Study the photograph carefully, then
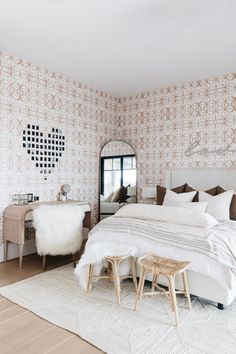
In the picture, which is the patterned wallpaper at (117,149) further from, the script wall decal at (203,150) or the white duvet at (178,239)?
the white duvet at (178,239)

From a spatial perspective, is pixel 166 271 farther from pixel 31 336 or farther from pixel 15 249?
pixel 15 249

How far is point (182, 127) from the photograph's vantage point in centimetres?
456

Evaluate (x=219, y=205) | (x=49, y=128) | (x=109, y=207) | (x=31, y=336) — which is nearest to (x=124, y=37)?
(x=49, y=128)

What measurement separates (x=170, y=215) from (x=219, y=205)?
81 centimetres

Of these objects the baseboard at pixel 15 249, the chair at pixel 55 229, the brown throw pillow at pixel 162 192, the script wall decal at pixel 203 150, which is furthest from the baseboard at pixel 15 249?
the script wall decal at pixel 203 150

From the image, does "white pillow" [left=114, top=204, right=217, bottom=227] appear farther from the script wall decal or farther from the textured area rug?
the script wall decal

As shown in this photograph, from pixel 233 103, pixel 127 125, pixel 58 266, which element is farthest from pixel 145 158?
pixel 58 266

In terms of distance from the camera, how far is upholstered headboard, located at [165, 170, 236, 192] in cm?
399

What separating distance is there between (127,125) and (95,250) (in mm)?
3291

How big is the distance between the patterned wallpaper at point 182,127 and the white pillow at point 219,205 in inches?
31.0

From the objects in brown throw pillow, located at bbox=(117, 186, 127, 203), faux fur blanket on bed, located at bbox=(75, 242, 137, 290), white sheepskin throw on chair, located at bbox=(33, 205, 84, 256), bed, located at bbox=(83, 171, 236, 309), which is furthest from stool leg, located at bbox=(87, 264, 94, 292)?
brown throw pillow, located at bbox=(117, 186, 127, 203)

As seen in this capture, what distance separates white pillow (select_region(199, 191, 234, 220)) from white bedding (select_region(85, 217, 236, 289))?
0.25 m

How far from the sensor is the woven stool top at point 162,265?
216 cm

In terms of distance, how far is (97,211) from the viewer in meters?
5.08
